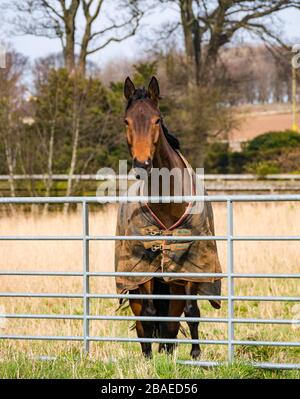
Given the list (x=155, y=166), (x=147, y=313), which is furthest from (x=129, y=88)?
(x=147, y=313)

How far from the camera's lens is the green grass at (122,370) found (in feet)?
17.7

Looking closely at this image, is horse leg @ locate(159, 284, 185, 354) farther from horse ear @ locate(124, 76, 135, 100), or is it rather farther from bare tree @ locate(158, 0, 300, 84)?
bare tree @ locate(158, 0, 300, 84)

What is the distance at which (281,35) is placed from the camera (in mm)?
25344

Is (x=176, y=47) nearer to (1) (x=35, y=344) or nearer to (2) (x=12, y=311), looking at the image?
(2) (x=12, y=311)

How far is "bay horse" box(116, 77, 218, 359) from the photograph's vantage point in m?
6.04

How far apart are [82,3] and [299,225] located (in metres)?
12.9

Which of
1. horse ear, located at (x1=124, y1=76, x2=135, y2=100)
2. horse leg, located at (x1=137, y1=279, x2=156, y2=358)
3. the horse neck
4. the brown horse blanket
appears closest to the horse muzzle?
the horse neck

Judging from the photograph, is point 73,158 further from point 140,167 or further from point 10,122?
point 140,167

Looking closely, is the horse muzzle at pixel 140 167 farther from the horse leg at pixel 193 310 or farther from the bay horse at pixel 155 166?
the horse leg at pixel 193 310

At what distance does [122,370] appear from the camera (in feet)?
18.0

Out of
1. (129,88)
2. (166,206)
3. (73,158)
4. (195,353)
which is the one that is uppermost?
(129,88)

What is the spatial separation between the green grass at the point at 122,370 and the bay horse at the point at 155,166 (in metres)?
0.78

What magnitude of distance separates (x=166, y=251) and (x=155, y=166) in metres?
0.63
